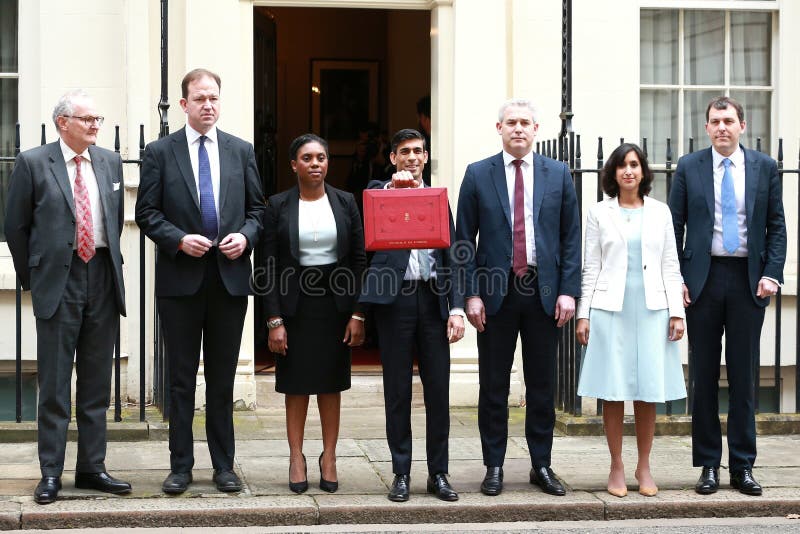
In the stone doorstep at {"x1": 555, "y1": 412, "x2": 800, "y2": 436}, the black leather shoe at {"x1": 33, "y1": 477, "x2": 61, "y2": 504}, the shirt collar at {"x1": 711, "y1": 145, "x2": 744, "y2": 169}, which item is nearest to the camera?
the black leather shoe at {"x1": 33, "y1": 477, "x2": 61, "y2": 504}

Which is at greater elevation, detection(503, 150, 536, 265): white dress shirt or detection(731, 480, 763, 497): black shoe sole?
detection(503, 150, 536, 265): white dress shirt

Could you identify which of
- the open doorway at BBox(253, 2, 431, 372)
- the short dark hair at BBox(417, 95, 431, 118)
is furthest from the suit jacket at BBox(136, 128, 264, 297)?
the open doorway at BBox(253, 2, 431, 372)

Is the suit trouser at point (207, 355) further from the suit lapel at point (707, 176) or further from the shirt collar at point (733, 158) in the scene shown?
the shirt collar at point (733, 158)

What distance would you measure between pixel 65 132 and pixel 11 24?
11.6 feet

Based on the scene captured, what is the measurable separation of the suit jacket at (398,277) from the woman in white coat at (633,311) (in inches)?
29.3

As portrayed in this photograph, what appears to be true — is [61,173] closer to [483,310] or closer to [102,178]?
[102,178]

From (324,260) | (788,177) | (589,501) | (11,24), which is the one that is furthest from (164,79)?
(788,177)

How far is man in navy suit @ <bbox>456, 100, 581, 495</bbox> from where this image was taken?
7027 millimetres

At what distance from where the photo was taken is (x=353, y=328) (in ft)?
22.9

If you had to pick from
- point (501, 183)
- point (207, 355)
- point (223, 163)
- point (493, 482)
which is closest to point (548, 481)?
point (493, 482)

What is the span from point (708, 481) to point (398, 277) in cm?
204

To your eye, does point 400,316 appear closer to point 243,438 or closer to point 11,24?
point 243,438

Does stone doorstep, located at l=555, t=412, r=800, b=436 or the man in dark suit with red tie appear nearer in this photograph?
the man in dark suit with red tie

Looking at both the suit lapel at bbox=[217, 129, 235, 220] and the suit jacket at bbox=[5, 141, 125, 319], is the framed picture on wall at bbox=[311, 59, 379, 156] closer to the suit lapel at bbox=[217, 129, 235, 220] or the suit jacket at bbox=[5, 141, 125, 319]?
the suit lapel at bbox=[217, 129, 235, 220]
